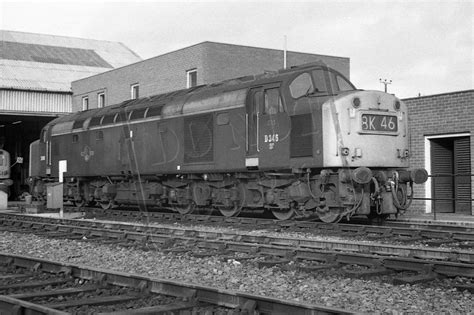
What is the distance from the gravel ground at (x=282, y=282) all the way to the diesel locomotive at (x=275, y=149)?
445 centimetres

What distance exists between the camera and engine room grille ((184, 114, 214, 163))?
15673mm

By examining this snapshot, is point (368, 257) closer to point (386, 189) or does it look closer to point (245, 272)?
point (245, 272)

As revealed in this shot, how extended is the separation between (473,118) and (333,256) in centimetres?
1171

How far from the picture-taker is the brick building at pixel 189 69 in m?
27.3

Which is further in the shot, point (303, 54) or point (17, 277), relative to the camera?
point (303, 54)

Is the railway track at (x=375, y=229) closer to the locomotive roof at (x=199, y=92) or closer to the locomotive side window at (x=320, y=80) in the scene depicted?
the locomotive side window at (x=320, y=80)

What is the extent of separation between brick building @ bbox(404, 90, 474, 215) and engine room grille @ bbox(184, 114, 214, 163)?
780cm

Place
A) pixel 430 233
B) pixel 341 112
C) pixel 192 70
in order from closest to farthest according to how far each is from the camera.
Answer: pixel 430 233 < pixel 341 112 < pixel 192 70

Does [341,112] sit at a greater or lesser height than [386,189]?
greater

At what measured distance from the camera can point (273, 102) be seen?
14.0 m

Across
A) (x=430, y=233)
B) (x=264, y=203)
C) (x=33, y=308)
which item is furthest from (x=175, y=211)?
(x=33, y=308)

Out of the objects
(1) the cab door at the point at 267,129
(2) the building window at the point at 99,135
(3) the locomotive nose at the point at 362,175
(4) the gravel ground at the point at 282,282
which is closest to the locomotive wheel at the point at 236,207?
(1) the cab door at the point at 267,129

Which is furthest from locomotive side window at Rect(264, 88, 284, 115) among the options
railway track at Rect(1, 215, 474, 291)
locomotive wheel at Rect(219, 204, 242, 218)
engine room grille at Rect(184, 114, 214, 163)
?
railway track at Rect(1, 215, 474, 291)

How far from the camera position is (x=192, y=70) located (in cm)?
2797
